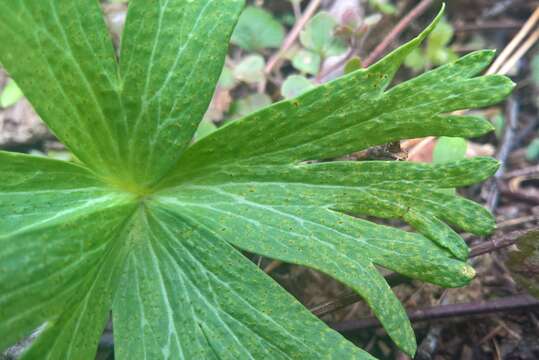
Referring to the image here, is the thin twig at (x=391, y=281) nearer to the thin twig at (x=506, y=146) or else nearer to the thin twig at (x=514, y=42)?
the thin twig at (x=506, y=146)

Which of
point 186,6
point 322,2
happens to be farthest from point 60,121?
point 322,2

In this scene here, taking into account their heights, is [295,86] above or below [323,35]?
below

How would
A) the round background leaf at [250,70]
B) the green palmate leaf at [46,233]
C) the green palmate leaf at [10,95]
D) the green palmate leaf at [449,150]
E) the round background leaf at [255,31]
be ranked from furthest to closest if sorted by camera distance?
1. the round background leaf at [255,31]
2. the round background leaf at [250,70]
3. the green palmate leaf at [10,95]
4. the green palmate leaf at [449,150]
5. the green palmate leaf at [46,233]

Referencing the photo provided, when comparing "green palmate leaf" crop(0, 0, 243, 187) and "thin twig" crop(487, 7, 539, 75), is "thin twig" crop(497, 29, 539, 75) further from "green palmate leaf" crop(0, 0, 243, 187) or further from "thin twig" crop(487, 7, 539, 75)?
"green palmate leaf" crop(0, 0, 243, 187)

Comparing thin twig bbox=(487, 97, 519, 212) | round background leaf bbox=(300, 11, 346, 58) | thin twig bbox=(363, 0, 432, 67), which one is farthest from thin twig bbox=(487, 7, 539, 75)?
round background leaf bbox=(300, 11, 346, 58)

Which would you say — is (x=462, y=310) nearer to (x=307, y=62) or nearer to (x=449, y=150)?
(x=449, y=150)

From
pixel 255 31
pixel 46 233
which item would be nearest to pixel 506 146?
pixel 255 31

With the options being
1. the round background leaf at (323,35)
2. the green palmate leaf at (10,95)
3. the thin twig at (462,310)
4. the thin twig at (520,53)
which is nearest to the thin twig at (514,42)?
the thin twig at (520,53)
